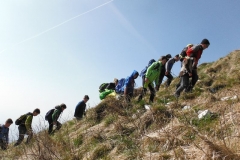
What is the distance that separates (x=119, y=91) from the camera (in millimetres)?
10055

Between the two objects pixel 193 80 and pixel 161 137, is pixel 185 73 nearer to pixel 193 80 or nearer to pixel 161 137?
pixel 193 80

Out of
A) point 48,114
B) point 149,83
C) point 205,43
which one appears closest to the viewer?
point 205,43

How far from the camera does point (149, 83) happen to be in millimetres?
9125

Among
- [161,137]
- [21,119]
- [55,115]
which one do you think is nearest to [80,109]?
[55,115]

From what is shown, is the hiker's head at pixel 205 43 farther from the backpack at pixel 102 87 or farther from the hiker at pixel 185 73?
→ the backpack at pixel 102 87

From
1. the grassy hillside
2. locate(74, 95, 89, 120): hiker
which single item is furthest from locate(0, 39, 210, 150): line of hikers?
the grassy hillside

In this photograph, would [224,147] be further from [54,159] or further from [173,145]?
[54,159]

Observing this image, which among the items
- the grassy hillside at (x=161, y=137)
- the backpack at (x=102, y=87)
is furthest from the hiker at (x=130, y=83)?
the backpack at (x=102, y=87)

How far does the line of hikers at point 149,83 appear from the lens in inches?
313

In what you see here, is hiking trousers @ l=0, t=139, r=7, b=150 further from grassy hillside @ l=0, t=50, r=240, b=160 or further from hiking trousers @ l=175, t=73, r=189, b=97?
hiking trousers @ l=175, t=73, r=189, b=97

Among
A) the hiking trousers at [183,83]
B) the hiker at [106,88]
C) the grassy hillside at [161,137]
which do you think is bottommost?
the grassy hillside at [161,137]

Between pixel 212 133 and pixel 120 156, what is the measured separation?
174cm

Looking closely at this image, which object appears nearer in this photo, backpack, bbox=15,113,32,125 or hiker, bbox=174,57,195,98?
hiker, bbox=174,57,195,98

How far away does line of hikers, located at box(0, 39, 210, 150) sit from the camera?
7941mm
